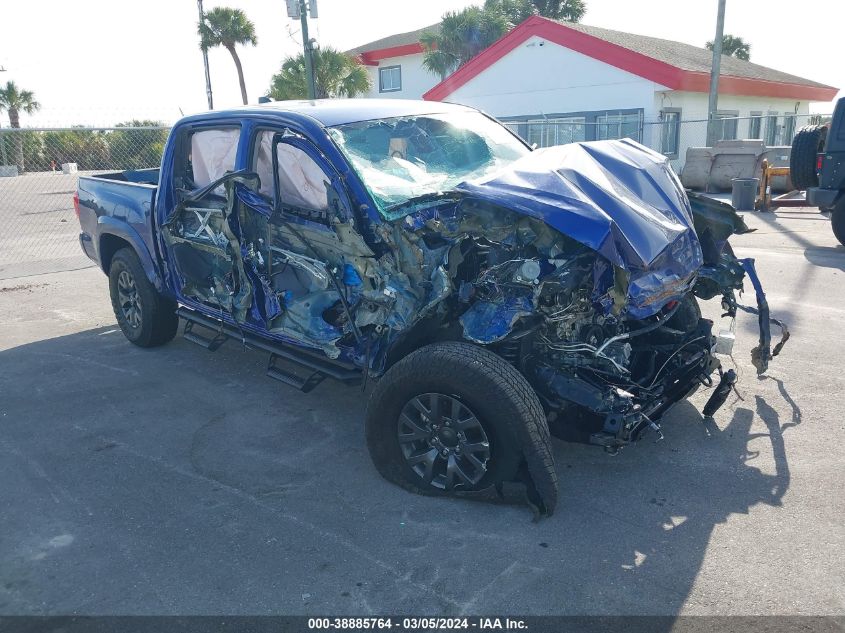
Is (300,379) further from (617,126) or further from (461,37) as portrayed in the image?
(461,37)

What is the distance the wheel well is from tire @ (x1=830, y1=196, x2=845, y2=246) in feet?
30.9

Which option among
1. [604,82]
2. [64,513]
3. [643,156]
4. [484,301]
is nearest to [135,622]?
[64,513]

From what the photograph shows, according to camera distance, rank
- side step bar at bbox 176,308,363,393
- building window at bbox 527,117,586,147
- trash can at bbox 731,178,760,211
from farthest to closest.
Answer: building window at bbox 527,117,586,147
trash can at bbox 731,178,760,211
side step bar at bbox 176,308,363,393

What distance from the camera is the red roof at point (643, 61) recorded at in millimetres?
21766

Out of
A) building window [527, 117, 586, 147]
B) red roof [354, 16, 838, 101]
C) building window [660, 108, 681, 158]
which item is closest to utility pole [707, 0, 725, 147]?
red roof [354, 16, 838, 101]

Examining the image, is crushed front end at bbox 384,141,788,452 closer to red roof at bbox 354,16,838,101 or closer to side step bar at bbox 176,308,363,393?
side step bar at bbox 176,308,363,393

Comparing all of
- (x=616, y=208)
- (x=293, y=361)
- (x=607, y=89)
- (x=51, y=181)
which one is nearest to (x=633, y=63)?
(x=607, y=89)

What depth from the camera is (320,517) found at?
359 centimetres

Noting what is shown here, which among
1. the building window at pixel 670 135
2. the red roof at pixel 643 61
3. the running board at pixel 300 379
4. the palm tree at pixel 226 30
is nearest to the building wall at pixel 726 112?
the building window at pixel 670 135

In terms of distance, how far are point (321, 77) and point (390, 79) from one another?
12495 mm

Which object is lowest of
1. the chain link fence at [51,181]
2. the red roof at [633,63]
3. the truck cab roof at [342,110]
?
the chain link fence at [51,181]

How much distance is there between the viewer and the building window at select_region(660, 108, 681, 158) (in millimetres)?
22487

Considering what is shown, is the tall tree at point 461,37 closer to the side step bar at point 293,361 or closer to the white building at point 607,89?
the white building at point 607,89

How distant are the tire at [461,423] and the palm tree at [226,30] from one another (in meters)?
33.5
